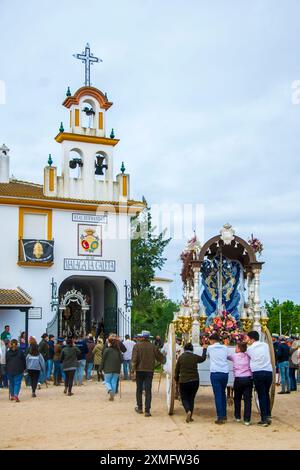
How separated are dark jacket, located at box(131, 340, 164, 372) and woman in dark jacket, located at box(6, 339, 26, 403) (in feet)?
13.1

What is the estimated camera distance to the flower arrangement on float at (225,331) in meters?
14.5

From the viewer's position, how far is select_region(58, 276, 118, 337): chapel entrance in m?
29.2

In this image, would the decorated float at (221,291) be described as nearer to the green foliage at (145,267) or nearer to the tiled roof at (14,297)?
the tiled roof at (14,297)

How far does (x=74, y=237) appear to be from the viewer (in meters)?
28.5

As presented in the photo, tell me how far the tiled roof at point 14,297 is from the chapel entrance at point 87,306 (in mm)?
2261

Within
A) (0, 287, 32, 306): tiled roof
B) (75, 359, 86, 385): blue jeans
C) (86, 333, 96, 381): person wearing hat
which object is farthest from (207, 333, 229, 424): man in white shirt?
(0, 287, 32, 306): tiled roof

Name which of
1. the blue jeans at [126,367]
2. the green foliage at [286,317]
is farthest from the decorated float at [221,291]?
the green foliage at [286,317]

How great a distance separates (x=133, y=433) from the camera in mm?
11352

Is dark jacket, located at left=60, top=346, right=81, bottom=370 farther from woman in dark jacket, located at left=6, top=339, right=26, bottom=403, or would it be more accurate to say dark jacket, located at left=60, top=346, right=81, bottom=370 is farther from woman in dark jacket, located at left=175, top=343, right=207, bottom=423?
woman in dark jacket, located at left=175, top=343, right=207, bottom=423

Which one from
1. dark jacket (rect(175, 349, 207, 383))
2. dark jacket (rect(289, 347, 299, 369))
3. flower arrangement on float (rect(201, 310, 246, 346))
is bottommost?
dark jacket (rect(289, 347, 299, 369))

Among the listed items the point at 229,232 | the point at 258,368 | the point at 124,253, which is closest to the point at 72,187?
the point at 124,253

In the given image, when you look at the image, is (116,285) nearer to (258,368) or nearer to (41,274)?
(41,274)

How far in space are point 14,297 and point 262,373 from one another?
15.4 meters
